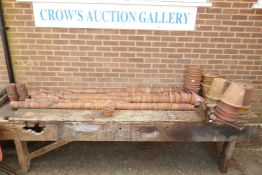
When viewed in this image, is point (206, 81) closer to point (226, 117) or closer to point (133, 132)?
point (226, 117)

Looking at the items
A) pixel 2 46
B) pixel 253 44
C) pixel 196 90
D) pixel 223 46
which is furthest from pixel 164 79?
pixel 2 46

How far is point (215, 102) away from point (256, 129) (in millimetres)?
562

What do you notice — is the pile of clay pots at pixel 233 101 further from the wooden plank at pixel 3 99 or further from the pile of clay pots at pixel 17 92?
the wooden plank at pixel 3 99

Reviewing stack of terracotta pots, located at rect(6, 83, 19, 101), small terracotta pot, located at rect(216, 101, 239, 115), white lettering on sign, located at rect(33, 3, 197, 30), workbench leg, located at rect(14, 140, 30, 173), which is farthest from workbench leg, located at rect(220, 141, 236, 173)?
stack of terracotta pots, located at rect(6, 83, 19, 101)

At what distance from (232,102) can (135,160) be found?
5.27 ft

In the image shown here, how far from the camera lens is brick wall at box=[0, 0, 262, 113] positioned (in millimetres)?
3131

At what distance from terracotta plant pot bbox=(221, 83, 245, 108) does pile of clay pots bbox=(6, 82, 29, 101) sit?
2.49m

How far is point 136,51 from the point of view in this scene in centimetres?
327

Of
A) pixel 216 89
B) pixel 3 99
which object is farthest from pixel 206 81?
pixel 3 99

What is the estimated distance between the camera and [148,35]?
318 cm

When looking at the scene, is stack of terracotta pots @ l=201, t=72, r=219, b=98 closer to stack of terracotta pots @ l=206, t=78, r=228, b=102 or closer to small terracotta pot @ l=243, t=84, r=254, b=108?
stack of terracotta pots @ l=206, t=78, r=228, b=102

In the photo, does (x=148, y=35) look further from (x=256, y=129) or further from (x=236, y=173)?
(x=236, y=173)

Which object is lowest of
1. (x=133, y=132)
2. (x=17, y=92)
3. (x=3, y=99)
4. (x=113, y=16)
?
(x=133, y=132)

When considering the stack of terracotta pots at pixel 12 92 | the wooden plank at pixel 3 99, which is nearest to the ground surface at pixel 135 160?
the wooden plank at pixel 3 99
